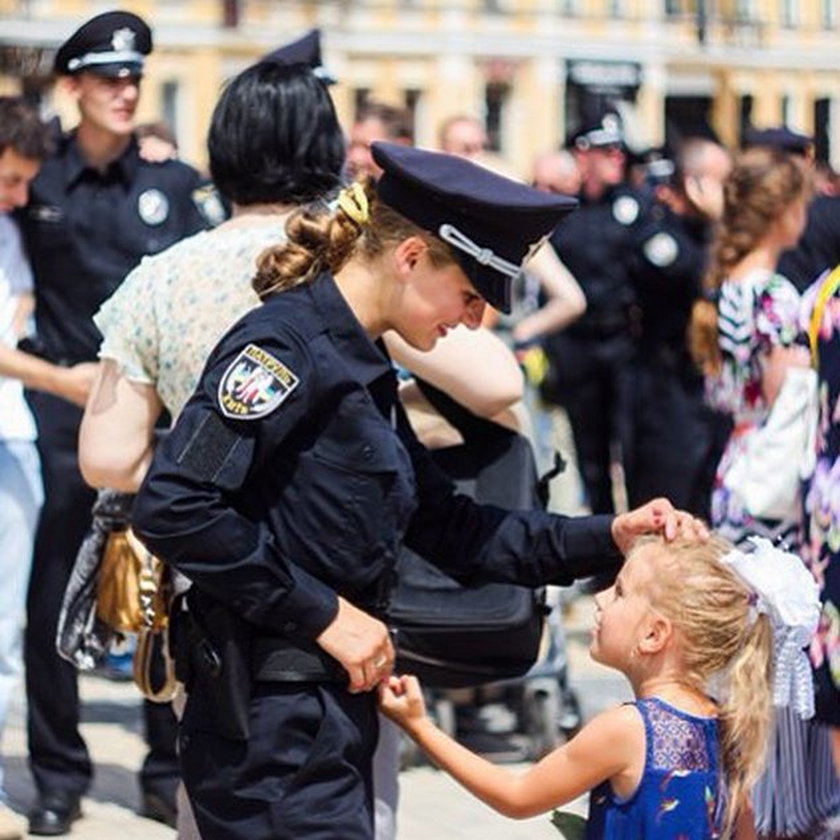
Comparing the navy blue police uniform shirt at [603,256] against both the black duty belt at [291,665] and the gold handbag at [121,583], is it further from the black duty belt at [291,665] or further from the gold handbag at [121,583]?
the black duty belt at [291,665]

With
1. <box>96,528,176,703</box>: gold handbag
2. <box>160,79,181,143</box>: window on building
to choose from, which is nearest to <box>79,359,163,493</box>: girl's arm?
<box>96,528,176,703</box>: gold handbag

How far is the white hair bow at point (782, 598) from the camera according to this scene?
4.16 meters

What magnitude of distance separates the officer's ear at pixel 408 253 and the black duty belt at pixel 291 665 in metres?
0.61

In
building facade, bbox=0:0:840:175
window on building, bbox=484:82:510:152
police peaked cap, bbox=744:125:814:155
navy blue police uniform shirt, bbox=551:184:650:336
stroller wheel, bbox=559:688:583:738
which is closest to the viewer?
police peaked cap, bbox=744:125:814:155

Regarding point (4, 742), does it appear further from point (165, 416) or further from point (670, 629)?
point (670, 629)

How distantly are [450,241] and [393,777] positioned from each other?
1.16m

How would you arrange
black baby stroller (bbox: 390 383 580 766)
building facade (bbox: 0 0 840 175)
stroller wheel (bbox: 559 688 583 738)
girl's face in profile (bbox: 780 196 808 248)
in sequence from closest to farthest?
black baby stroller (bbox: 390 383 580 766)
girl's face in profile (bbox: 780 196 808 248)
stroller wheel (bbox: 559 688 583 738)
building facade (bbox: 0 0 840 175)

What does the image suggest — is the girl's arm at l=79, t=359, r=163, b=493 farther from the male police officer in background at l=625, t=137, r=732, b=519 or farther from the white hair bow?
the male police officer in background at l=625, t=137, r=732, b=519

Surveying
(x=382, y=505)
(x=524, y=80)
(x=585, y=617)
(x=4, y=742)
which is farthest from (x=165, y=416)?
(x=524, y=80)

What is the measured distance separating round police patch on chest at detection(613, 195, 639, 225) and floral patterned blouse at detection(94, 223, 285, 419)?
21.8 ft

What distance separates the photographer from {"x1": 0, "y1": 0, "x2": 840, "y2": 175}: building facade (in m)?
54.0

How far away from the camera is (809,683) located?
4.42 m

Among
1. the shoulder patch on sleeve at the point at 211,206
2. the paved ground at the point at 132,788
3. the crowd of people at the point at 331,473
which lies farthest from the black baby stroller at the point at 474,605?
the shoulder patch on sleeve at the point at 211,206

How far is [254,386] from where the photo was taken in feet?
12.9
